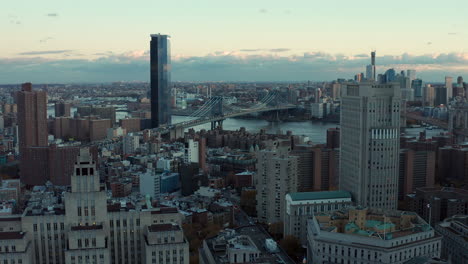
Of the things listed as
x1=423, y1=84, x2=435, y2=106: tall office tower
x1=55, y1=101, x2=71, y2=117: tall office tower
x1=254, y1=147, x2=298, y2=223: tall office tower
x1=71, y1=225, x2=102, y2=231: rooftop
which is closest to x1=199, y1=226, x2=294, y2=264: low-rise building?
x1=71, y1=225, x2=102, y2=231: rooftop

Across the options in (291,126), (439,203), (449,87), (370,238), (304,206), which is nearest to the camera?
(370,238)

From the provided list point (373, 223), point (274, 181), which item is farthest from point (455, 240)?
point (274, 181)

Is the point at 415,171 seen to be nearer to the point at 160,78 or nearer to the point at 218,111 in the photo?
the point at 160,78

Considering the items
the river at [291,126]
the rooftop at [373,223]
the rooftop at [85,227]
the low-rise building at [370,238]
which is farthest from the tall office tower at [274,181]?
the river at [291,126]

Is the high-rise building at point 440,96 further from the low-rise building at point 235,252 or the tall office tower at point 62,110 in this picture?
the low-rise building at point 235,252

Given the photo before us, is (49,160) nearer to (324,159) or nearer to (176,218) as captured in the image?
(324,159)

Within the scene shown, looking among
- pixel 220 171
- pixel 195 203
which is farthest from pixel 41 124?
pixel 195 203

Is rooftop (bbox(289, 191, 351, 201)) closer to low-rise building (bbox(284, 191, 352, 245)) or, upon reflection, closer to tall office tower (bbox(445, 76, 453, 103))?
low-rise building (bbox(284, 191, 352, 245))
